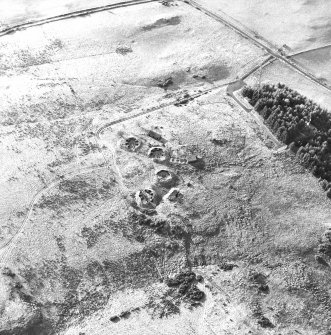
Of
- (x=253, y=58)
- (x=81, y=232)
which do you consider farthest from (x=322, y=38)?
(x=81, y=232)

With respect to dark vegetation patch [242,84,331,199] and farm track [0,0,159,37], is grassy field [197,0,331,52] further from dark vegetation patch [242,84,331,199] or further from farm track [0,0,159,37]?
dark vegetation patch [242,84,331,199]

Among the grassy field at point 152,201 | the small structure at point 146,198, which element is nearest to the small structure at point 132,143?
the grassy field at point 152,201

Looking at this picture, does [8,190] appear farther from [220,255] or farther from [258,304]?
[258,304]

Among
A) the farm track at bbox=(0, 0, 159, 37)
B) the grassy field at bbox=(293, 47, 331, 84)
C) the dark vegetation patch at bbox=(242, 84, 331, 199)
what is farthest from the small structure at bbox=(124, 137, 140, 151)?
the farm track at bbox=(0, 0, 159, 37)

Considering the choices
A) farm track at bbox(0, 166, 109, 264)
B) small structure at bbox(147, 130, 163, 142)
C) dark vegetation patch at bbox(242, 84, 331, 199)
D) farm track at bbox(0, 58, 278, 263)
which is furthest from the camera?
small structure at bbox(147, 130, 163, 142)

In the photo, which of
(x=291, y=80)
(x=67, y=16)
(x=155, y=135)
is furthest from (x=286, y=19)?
(x=155, y=135)

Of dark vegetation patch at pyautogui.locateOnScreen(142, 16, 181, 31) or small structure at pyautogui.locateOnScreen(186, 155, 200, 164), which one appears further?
dark vegetation patch at pyautogui.locateOnScreen(142, 16, 181, 31)

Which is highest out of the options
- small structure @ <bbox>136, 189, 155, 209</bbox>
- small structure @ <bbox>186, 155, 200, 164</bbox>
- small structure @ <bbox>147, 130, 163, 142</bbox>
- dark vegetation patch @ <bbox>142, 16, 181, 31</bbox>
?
dark vegetation patch @ <bbox>142, 16, 181, 31</bbox>
